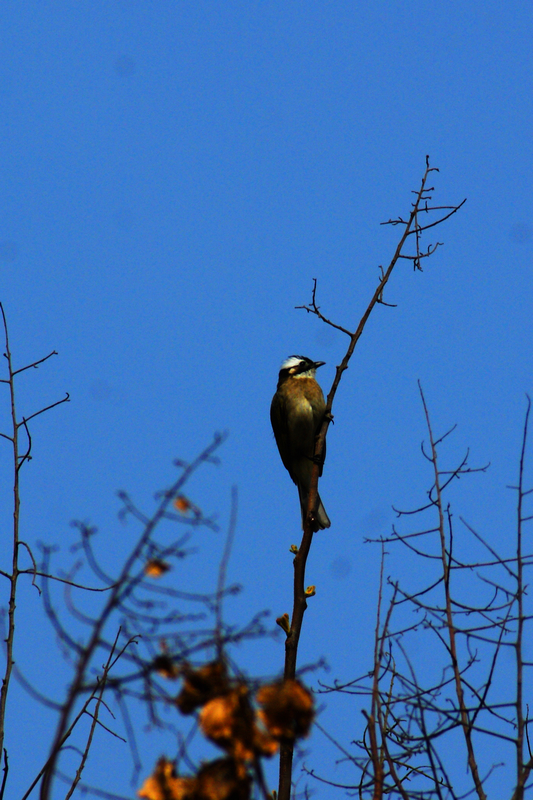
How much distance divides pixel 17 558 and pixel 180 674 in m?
1.39

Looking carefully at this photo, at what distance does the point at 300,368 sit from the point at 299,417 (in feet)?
2.46

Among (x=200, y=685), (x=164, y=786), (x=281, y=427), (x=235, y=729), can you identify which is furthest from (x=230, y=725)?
(x=281, y=427)

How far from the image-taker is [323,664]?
238 centimetres

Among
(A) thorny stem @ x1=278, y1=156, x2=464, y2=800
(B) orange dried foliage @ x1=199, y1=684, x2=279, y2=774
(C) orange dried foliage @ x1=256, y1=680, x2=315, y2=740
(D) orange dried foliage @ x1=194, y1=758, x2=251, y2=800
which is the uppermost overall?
(A) thorny stem @ x1=278, y1=156, x2=464, y2=800

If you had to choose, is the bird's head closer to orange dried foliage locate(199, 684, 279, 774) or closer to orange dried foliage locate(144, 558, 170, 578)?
orange dried foliage locate(144, 558, 170, 578)

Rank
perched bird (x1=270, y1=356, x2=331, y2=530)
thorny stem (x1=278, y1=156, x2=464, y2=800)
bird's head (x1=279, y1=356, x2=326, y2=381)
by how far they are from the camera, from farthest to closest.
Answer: bird's head (x1=279, y1=356, x2=326, y2=381) < perched bird (x1=270, y1=356, x2=331, y2=530) < thorny stem (x1=278, y1=156, x2=464, y2=800)

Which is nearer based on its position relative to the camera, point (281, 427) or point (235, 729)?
point (235, 729)

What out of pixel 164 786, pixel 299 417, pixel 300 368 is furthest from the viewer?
pixel 300 368

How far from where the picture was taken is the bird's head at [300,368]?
8945mm

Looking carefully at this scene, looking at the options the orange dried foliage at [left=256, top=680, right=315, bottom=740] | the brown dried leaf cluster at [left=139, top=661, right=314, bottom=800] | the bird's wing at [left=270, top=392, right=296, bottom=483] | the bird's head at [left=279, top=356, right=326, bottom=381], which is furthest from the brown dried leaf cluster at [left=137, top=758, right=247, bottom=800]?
the bird's head at [left=279, top=356, right=326, bottom=381]

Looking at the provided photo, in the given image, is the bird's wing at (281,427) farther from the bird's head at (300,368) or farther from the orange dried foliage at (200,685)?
the orange dried foliage at (200,685)

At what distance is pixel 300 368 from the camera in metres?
8.98

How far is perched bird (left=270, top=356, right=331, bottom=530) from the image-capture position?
331 inches

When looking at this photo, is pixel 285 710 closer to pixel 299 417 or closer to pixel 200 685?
pixel 200 685
